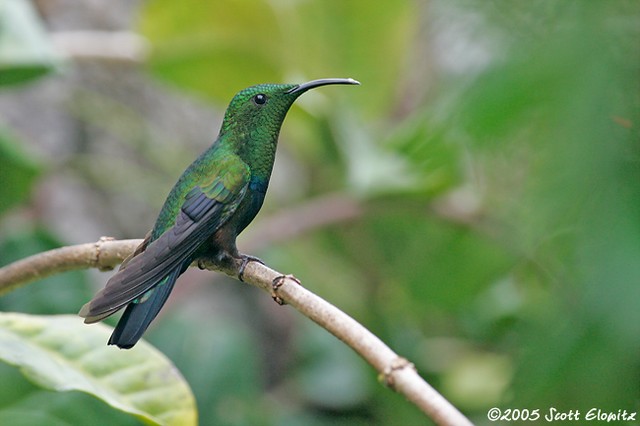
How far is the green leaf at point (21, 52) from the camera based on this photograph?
2.14 meters

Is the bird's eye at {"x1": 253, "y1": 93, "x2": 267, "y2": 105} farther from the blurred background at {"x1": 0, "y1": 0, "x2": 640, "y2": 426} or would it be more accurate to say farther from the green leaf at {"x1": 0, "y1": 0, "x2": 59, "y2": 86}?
the green leaf at {"x1": 0, "y1": 0, "x2": 59, "y2": 86}

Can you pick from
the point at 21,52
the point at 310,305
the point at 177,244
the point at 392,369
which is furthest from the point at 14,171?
the point at 392,369

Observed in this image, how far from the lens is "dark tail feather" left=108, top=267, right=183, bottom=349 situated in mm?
1001

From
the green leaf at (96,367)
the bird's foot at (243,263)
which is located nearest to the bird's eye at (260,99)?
the bird's foot at (243,263)

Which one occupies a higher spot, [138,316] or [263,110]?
[263,110]

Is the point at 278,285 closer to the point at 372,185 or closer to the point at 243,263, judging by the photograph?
the point at 243,263

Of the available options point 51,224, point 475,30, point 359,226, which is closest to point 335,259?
point 359,226

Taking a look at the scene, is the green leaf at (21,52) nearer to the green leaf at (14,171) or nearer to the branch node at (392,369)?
the green leaf at (14,171)

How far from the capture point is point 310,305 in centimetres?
102

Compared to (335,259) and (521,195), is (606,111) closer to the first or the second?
(521,195)

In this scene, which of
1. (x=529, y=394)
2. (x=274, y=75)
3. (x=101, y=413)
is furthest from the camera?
(x=274, y=75)

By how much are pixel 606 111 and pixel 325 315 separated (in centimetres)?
39

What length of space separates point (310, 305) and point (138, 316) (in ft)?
0.72

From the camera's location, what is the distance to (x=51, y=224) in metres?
3.46
